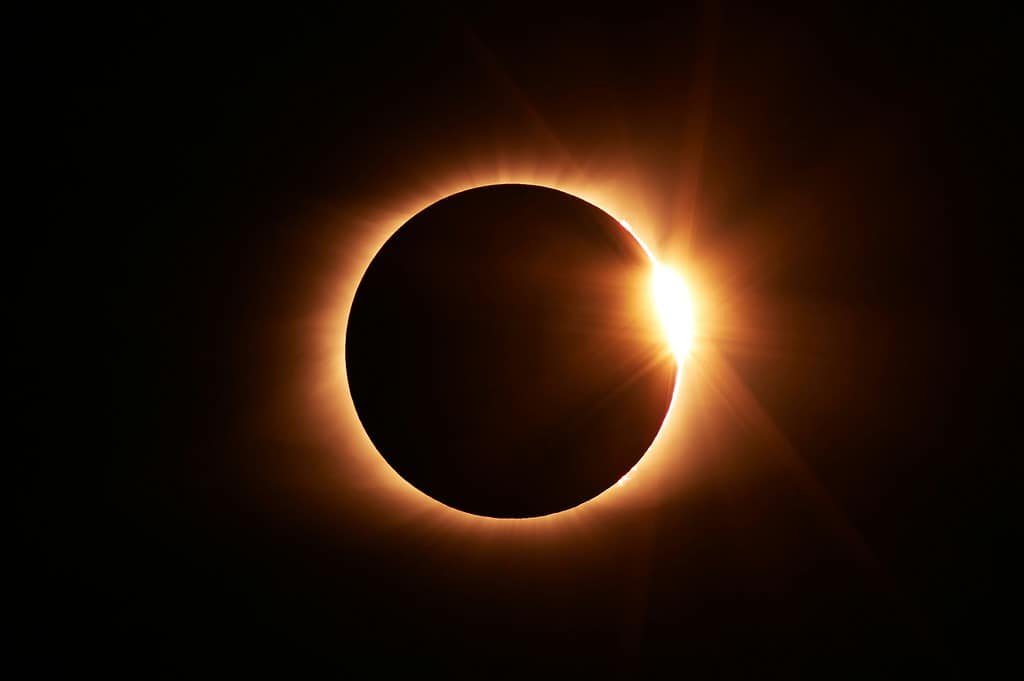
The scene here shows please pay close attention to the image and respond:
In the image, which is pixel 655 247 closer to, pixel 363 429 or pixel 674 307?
pixel 674 307

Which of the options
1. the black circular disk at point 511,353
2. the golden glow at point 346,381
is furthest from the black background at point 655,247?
the black circular disk at point 511,353

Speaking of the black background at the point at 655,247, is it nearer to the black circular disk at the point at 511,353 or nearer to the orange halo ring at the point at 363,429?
the orange halo ring at the point at 363,429

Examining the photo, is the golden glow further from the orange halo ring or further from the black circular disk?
the black circular disk

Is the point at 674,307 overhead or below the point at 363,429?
overhead

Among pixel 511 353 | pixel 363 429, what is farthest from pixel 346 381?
pixel 511 353

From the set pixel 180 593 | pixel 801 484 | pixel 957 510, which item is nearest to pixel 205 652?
pixel 180 593

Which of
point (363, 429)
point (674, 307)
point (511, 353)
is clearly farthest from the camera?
point (363, 429)
